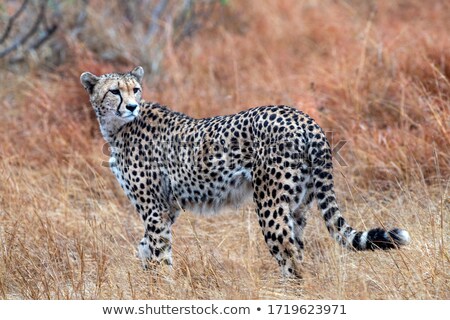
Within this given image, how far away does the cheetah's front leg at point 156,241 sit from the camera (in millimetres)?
4129

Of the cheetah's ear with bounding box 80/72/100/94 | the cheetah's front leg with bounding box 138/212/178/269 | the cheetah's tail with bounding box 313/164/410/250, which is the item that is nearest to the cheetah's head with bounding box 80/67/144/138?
the cheetah's ear with bounding box 80/72/100/94

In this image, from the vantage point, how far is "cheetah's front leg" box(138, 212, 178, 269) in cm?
413

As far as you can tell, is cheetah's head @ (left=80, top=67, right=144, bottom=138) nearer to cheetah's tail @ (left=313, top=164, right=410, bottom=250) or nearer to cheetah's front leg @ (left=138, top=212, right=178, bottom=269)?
cheetah's front leg @ (left=138, top=212, right=178, bottom=269)

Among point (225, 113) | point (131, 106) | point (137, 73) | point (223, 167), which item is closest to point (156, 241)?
point (223, 167)

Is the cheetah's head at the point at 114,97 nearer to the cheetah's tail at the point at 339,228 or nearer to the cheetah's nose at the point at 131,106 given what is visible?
the cheetah's nose at the point at 131,106

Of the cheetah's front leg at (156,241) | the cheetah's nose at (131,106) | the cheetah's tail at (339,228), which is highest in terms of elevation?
the cheetah's nose at (131,106)

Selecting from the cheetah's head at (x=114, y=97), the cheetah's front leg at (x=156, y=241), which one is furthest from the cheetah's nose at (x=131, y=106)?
the cheetah's front leg at (x=156, y=241)

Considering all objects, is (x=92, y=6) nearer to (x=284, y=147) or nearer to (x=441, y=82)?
(x=441, y=82)

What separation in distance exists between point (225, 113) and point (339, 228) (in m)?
2.72

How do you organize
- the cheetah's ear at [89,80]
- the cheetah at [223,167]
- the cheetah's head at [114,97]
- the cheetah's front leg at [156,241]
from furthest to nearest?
the cheetah's ear at [89,80] < the cheetah's head at [114,97] < the cheetah's front leg at [156,241] < the cheetah at [223,167]

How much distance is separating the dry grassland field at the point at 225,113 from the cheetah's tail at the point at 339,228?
0.12 metres

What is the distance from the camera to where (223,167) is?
3947mm

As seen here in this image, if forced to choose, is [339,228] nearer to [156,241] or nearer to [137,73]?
[156,241]

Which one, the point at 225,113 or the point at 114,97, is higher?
the point at 114,97
